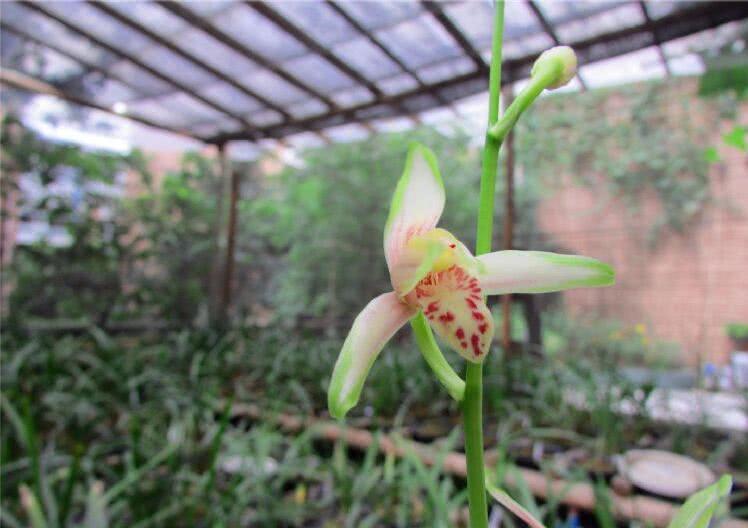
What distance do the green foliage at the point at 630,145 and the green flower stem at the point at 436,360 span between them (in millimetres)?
3508

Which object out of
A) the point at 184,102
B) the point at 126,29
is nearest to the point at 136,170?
the point at 184,102

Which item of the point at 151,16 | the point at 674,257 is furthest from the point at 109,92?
the point at 674,257

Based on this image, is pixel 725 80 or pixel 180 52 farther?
pixel 180 52

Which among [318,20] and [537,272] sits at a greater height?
[318,20]

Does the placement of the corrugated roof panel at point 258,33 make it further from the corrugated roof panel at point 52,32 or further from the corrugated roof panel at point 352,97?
the corrugated roof panel at point 52,32

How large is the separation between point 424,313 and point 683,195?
13.0 feet

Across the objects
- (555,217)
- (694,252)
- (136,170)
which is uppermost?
(136,170)

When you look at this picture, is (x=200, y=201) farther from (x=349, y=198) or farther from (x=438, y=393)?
(x=438, y=393)

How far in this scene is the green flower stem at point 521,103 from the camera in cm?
28

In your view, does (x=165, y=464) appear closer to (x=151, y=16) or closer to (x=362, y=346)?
(x=362, y=346)

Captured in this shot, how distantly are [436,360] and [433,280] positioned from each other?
5 cm

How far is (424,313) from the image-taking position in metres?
0.32

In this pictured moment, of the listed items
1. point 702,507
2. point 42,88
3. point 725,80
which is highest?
point 42,88

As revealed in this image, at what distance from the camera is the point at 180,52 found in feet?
9.25
